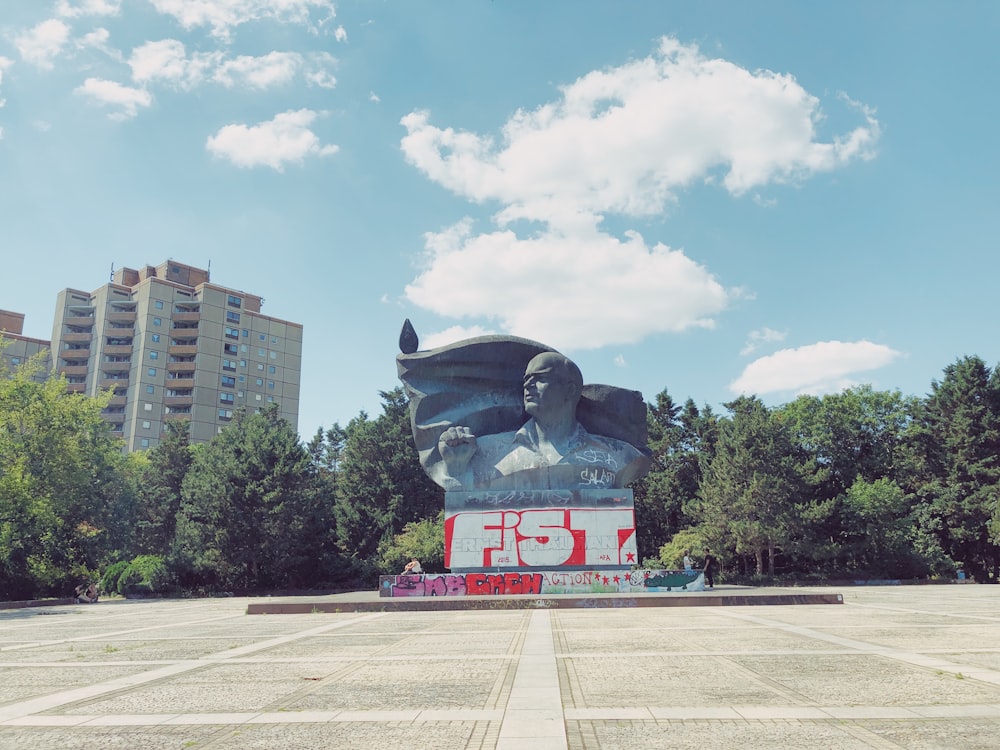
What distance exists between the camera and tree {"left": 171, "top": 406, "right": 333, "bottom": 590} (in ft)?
136

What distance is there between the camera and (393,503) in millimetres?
48969

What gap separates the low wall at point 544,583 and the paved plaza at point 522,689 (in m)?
11.4

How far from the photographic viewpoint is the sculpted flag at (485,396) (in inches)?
1244

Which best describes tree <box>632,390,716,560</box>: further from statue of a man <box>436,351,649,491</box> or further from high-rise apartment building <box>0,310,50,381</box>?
high-rise apartment building <box>0,310,50,381</box>

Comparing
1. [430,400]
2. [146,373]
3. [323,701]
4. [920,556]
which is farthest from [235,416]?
[323,701]

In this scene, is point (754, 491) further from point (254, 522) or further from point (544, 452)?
point (254, 522)

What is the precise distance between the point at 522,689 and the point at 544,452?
22406 millimetres

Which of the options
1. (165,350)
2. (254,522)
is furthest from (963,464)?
A: (165,350)

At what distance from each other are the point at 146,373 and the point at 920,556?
8344 centimetres

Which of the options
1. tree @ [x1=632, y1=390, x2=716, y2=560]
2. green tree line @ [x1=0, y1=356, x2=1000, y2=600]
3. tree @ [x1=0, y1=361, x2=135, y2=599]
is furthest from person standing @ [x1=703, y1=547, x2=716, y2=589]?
tree @ [x1=0, y1=361, x2=135, y2=599]

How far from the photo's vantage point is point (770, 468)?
1641 inches

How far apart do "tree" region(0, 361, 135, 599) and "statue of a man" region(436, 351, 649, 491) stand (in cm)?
2042

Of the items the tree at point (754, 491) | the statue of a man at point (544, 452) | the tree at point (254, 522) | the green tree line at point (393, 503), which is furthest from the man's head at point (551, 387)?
the tree at point (254, 522)

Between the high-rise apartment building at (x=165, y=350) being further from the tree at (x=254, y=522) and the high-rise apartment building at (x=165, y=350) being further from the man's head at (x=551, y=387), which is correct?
the man's head at (x=551, y=387)
